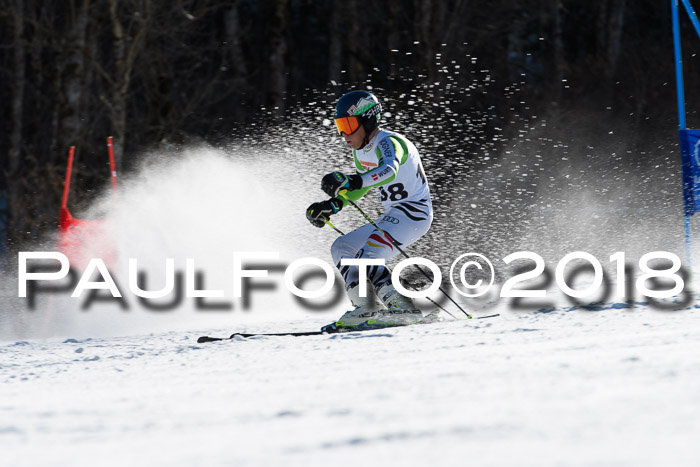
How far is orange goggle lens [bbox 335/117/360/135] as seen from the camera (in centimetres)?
584

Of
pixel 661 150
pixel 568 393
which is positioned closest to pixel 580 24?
pixel 661 150

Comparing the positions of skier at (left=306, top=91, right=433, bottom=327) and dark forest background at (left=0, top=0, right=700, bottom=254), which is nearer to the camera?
skier at (left=306, top=91, right=433, bottom=327)

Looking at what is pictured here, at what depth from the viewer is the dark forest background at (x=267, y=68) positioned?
40.7 feet

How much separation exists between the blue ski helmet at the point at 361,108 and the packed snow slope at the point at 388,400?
59.2 inches

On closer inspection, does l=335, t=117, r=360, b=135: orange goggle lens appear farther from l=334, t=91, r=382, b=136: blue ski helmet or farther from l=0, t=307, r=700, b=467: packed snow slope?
l=0, t=307, r=700, b=467: packed snow slope

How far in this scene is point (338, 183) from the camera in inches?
217

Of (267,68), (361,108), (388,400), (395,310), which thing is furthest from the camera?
(267,68)

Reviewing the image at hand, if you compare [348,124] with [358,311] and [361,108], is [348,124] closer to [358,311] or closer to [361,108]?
[361,108]

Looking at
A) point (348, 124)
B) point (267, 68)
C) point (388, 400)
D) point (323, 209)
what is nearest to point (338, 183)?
point (323, 209)

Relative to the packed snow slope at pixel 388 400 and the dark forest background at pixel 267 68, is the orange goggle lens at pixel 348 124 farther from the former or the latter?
the dark forest background at pixel 267 68

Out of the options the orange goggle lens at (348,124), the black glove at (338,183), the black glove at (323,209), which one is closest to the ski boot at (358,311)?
the black glove at (323,209)

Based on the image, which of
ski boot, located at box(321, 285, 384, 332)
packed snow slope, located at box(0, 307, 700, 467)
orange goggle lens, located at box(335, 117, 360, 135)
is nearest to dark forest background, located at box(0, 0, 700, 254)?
orange goggle lens, located at box(335, 117, 360, 135)

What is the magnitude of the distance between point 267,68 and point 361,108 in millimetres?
12402

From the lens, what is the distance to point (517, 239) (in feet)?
36.7
